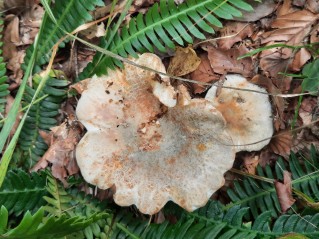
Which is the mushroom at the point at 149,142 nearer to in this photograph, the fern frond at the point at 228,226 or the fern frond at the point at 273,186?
the fern frond at the point at 228,226

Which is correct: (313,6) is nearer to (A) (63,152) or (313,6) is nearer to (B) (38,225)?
(A) (63,152)

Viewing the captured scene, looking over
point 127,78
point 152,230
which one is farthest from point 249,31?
point 152,230

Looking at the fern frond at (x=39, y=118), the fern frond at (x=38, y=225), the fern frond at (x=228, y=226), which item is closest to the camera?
the fern frond at (x=38, y=225)

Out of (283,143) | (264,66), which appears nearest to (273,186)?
(283,143)

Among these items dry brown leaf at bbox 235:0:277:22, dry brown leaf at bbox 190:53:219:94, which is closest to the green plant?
dry brown leaf at bbox 190:53:219:94

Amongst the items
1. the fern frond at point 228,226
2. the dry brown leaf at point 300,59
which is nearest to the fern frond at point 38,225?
the fern frond at point 228,226

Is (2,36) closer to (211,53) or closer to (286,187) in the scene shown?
(211,53)

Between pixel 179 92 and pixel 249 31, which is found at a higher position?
pixel 249 31
